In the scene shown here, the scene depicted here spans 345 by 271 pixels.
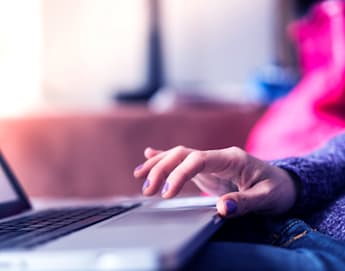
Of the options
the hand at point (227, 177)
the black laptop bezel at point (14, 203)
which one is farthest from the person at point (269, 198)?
the black laptop bezel at point (14, 203)

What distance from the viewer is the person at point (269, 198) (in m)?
0.53

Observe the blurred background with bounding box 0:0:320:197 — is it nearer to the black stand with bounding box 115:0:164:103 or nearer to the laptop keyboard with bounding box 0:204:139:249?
the black stand with bounding box 115:0:164:103

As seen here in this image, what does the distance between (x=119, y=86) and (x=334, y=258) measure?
99.9 inches

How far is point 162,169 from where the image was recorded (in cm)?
61

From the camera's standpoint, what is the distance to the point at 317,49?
4.75 feet

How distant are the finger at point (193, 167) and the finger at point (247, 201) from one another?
0.10 ft

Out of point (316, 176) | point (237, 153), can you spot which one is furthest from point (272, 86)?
point (237, 153)

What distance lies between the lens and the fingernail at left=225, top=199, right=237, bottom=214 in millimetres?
622

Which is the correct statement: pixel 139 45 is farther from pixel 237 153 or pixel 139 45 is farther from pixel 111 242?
pixel 111 242

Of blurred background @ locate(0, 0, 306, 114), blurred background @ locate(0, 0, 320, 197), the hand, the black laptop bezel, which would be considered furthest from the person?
blurred background @ locate(0, 0, 306, 114)

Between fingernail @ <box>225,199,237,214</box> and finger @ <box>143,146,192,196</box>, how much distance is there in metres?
0.06

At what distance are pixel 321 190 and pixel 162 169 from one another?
223 mm

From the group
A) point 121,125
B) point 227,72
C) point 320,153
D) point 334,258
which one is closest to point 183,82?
point 227,72

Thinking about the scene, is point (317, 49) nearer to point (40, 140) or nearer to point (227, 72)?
point (40, 140)
